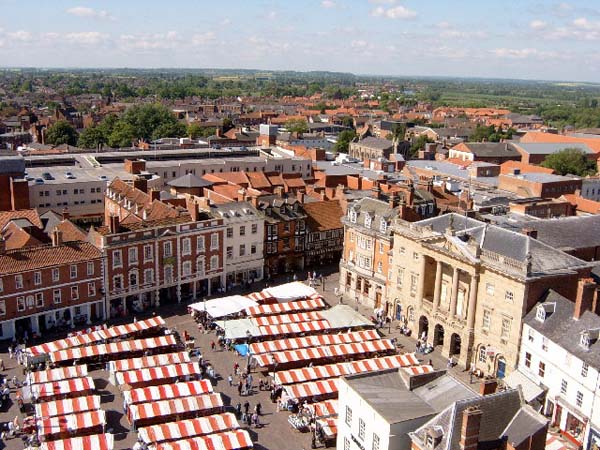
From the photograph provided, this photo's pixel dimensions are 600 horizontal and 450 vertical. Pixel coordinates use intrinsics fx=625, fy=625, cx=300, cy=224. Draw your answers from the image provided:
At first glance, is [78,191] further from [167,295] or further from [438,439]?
[438,439]

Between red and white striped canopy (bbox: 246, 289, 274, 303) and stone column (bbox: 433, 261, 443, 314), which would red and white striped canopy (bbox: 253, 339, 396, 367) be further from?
red and white striped canopy (bbox: 246, 289, 274, 303)

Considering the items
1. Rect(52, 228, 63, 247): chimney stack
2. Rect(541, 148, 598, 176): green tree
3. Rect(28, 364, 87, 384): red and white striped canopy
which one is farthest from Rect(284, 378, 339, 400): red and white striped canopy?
Rect(541, 148, 598, 176): green tree

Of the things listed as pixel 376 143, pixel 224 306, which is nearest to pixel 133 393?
pixel 224 306

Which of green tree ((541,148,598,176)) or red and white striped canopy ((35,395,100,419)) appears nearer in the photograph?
red and white striped canopy ((35,395,100,419))

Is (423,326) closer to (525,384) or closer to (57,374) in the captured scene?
(525,384)

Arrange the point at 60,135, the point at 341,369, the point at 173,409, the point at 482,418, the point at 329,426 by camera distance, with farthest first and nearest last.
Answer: the point at 60,135, the point at 341,369, the point at 173,409, the point at 329,426, the point at 482,418

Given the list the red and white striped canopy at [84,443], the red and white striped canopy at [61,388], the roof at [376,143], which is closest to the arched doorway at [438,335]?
the red and white striped canopy at [61,388]
